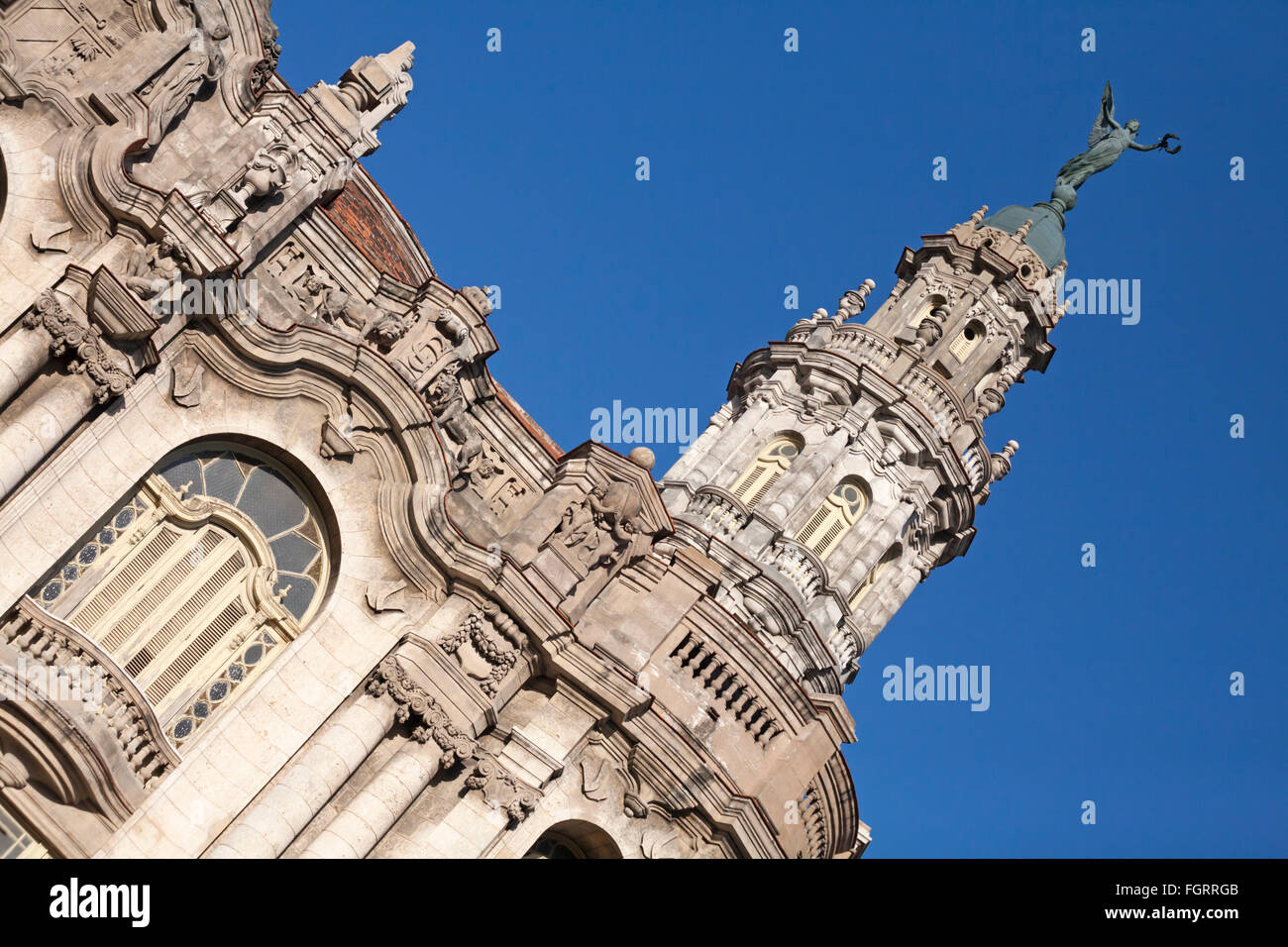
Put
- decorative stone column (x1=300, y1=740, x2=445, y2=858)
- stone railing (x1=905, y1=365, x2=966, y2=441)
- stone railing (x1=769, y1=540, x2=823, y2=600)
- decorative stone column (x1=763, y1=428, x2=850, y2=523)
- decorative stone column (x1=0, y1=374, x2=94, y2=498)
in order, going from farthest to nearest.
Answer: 1. stone railing (x1=905, y1=365, x2=966, y2=441)
2. decorative stone column (x1=763, y1=428, x2=850, y2=523)
3. stone railing (x1=769, y1=540, x2=823, y2=600)
4. decorative stone column (x1=300, y1=740, x2=445, y2=858)
5. decorative stone column (x1=0, y1=374, x2=94, y2=498)

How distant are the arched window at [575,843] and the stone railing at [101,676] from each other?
5505 millimetres

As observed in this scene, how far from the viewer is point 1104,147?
4097 cm

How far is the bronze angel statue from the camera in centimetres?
4034

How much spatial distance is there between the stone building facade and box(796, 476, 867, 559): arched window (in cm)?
579

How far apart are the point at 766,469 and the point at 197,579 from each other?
43.6ft

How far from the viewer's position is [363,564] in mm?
21781

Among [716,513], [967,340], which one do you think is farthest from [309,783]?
[967,340]

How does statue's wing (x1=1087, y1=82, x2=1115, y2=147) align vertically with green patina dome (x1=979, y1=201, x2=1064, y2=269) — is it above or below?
above

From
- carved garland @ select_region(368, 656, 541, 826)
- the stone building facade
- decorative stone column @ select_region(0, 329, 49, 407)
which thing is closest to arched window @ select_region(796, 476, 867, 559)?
the stone building facade

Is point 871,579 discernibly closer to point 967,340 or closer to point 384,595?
point 967,340

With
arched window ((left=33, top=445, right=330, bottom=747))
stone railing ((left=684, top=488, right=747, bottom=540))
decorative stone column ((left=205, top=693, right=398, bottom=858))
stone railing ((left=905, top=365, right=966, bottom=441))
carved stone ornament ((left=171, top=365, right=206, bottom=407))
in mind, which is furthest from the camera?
stone railing ((left=905, top=365, right=966, bottom=441))

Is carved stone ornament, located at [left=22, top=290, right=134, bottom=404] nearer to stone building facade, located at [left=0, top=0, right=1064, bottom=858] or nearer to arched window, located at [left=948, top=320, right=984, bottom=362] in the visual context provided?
stone building facade, located at [left=0, top=0, right=1064, bottom=858]

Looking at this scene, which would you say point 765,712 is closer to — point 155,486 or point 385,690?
point 385,690
